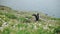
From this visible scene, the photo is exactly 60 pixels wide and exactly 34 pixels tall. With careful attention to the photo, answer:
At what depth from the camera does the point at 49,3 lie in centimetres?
A: 2388

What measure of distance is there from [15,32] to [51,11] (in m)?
15.5

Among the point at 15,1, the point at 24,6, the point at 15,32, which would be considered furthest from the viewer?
the point at 15,1

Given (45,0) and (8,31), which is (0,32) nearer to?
(8,31)

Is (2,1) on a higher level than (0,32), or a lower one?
lower

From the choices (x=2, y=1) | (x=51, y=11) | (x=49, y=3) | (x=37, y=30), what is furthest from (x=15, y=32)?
(x=49, y=3)

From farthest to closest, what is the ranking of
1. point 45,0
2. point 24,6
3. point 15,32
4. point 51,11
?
1. point 45,0
2. point 24,6
3. point 51,11
4. point 15,32

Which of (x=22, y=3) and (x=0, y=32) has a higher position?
(x=0, y=32)

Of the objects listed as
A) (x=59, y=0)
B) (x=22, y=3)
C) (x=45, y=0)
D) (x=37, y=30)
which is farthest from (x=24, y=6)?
(x=37, y=30)

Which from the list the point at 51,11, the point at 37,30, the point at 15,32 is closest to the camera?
the point at 15,32

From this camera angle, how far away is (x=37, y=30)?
18.7ft

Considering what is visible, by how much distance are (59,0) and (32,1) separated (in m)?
4.37

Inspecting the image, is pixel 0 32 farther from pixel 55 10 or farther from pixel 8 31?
pixel 55 10

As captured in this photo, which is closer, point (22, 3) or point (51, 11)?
point (51, 11)

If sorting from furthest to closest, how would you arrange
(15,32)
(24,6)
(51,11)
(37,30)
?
1. (24,6)
2. (51,11)
3. (37,30)
4. (15,32)
